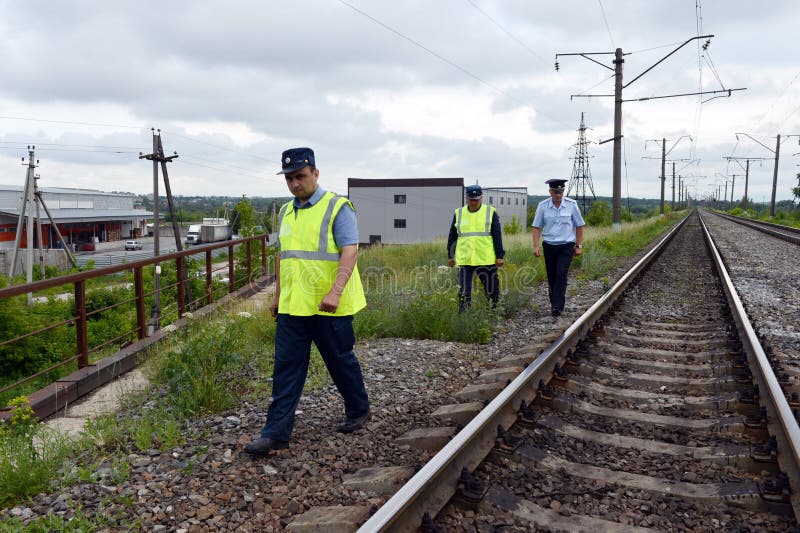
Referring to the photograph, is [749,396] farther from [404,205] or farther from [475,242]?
[404,205]

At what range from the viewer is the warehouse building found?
67.7 m

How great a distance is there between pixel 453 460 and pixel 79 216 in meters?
84.4

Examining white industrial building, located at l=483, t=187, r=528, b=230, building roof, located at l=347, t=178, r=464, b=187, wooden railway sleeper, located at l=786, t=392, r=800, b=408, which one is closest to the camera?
wooden railway sleeper, located at l=786, t=392, r=800, b=408

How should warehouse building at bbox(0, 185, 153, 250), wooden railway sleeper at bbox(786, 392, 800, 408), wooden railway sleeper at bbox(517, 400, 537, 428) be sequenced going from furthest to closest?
warehouse building at bbox(0, 185, 153, 250) → wooden railway sleeper at bbox(786, 392, 800, 408) → wooden railway sleeper at bbox(517, 400, 537, 428)

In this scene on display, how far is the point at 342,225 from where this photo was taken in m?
3.84

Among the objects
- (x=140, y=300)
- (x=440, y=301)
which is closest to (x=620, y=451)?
(x=440, y=301)

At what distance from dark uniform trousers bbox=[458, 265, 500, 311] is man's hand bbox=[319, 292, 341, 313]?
417 centimetres

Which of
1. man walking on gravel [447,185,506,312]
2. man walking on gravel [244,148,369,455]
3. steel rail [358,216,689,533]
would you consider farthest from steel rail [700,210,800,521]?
man walking on gravel [447,185,506,312]

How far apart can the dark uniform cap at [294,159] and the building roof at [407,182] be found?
70.0 m

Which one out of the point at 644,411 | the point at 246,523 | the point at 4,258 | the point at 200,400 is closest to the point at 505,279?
the point at 644,411

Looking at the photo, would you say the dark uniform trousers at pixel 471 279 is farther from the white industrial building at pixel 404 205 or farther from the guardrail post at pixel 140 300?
the white industrial building at pixel 404 205

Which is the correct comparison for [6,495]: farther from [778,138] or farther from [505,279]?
[778,138]

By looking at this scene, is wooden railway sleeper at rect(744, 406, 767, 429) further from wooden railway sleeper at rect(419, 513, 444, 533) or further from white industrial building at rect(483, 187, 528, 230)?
white industrial building at rect(483, 187, 528, 230)

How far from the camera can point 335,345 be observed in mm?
3912
